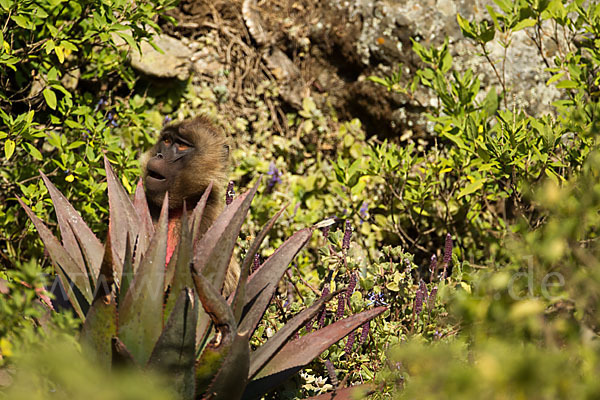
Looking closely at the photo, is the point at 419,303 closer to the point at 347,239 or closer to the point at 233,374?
the point at 347,239

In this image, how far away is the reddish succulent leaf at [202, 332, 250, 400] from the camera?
193 centimetres

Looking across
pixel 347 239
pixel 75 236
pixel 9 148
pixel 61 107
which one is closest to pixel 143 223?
pixel 75 236

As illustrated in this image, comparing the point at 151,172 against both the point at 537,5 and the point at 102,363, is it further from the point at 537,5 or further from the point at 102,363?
the point at 537,5

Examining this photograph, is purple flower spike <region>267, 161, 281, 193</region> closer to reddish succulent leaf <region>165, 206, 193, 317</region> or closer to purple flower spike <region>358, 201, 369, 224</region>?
purple flower spike <region>358, 201, 369, 224</region>

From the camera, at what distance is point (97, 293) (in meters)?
1.93

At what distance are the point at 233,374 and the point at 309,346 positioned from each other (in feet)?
1.24

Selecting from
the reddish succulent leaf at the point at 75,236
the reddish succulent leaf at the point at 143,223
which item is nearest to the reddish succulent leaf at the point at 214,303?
the reddish succulent leaf at the point at 143,223

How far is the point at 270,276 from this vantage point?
2.38 meters

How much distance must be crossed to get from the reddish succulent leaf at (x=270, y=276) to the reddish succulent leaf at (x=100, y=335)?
0.52m

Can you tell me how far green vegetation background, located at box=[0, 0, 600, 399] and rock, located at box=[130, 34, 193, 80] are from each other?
128 millimetres

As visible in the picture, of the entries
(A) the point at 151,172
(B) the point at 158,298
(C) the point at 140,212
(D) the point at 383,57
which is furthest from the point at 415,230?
(B) the point at 158,298

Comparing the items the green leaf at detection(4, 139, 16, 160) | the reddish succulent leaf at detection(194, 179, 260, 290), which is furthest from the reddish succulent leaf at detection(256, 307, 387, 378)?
the green leaf at detection(4, 139, 16, 160)

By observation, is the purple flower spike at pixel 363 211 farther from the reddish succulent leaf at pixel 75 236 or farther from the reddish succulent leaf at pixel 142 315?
the reddish succulent leaf at pixel 142 315

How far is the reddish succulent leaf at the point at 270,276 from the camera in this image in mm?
2322
